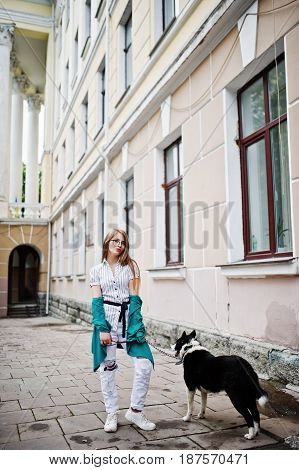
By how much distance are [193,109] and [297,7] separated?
2.28 m

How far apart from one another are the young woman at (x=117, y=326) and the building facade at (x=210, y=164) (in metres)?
1.51

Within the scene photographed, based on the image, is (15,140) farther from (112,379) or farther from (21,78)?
(112,379)

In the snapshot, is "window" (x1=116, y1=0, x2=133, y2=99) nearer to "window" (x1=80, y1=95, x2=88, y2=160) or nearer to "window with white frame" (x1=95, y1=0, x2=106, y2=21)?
"window with white frame" (x1=95, y1=0, x2=106, y2=21)

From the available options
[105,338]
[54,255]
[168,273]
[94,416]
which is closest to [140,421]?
[94,416]

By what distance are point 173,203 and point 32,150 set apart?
1750 centimetres

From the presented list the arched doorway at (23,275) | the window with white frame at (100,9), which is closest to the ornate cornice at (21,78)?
the arched doorway at (23,275)

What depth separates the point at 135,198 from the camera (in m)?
8.45

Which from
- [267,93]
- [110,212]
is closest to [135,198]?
[110,212]

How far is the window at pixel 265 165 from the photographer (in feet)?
14.5

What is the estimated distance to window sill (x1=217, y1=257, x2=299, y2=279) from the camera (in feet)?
12.8

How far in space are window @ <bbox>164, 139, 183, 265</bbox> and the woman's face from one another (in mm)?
3476

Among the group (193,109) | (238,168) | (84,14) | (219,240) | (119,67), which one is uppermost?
(84,14)

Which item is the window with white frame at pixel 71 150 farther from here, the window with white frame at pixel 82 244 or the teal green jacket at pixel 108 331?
the teal green jacket at pixel 108 331
